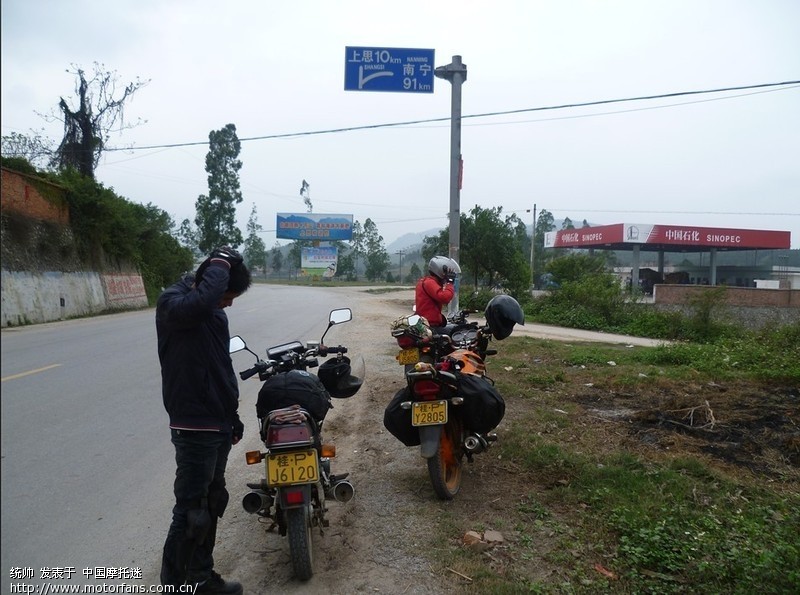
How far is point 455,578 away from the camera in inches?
127

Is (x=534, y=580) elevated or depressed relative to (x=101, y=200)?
depressed

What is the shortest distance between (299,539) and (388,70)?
8.98 m

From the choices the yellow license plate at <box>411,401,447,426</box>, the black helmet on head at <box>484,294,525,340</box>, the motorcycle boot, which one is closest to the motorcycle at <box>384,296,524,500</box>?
the yellow license plate at <box>411,401,447,426</box>

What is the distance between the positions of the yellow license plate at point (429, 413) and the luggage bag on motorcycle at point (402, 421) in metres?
0.14

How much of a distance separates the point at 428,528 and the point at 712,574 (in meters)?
1.59

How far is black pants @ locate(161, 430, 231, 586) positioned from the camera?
2.92m

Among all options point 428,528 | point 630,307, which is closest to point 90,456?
point 428,528

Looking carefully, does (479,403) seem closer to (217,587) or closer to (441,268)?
(217,587)

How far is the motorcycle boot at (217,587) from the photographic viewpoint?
3.03m

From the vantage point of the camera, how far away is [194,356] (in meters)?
2.91

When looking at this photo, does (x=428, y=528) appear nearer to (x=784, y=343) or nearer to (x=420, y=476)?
(x=420, y=476)

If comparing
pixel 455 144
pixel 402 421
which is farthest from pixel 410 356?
pixel 455 144

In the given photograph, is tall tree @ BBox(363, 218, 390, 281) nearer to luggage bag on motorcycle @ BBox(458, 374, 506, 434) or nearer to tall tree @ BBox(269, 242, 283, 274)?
tall tree @ BBox(269, 242, 283, 274)

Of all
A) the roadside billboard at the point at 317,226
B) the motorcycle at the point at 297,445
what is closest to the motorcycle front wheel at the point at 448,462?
the motorcycle at the point at 297,445
